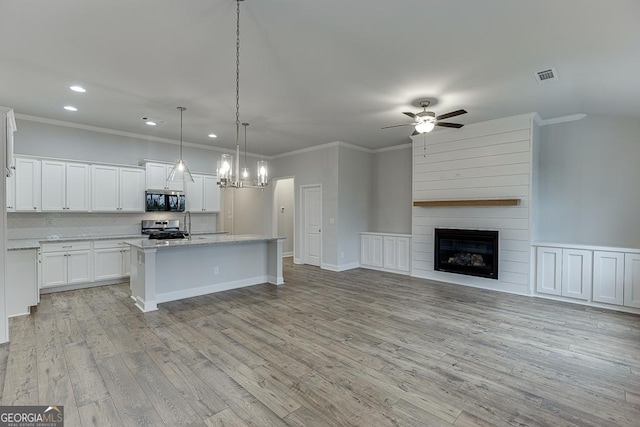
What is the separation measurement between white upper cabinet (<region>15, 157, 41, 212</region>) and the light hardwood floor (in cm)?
168

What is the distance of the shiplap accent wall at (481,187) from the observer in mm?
4984

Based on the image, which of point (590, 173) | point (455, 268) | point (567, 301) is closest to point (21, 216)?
point (455, 268)

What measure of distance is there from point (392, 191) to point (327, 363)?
5.31m

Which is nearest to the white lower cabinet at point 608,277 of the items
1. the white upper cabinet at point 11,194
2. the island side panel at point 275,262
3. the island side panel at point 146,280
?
the island side panel at point 275,262

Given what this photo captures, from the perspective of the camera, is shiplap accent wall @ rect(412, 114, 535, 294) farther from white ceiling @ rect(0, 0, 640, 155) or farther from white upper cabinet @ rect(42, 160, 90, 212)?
white upper cabinet @ rect(42, 160, 90, 212)

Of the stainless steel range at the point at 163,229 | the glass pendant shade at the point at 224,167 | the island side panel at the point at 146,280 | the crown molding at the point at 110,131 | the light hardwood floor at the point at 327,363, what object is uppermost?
the crown molding at the point at 110,131

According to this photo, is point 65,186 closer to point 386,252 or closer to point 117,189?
point 117,189

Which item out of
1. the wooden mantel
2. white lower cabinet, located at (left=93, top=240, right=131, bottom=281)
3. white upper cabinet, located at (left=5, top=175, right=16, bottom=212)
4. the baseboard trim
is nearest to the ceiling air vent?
the wooden mantel

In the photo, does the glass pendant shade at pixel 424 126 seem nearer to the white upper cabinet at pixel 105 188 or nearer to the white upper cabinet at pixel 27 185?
the white upper cabinet at pixel 105 188

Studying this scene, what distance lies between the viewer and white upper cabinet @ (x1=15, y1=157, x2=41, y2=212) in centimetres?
488

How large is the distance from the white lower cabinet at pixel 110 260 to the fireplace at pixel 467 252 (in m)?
5.90

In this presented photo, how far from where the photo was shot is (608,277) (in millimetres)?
4316

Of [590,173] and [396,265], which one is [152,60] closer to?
[396,265]

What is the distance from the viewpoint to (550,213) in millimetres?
5234
